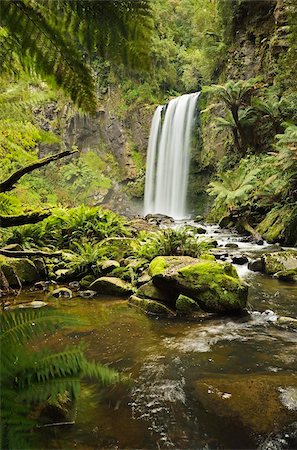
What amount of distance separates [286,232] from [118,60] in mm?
9122

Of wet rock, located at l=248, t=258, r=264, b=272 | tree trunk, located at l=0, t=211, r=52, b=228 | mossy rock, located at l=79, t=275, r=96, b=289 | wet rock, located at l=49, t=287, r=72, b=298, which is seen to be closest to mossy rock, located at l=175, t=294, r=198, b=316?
wet rock, located at l=49, t=287, r=72, b=298

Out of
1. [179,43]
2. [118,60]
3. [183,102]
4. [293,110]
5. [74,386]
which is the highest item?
[179,43]

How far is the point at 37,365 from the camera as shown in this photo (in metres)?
0.79

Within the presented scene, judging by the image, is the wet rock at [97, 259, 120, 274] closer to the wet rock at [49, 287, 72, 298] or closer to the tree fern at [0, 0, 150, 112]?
the wet rock at [49, 287, 72, 298]

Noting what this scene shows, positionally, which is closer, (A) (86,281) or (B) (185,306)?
(B) (185,306)

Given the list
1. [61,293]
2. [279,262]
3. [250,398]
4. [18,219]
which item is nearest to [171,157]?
[279,262]

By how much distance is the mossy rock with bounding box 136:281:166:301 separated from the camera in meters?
4.94

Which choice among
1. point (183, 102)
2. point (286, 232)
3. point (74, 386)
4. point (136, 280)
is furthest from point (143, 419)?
point (183, 102)

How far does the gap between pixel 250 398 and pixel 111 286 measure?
348 cm

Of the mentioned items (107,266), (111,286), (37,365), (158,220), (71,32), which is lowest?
(158,220)

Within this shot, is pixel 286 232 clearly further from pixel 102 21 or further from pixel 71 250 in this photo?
pixel 102 21

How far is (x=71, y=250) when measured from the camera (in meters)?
7.76

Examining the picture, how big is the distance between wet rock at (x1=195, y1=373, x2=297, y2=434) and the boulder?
9.45 feet

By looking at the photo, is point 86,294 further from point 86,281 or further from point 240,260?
point 240,260
